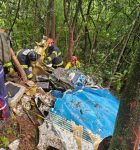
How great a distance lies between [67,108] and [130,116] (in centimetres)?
275

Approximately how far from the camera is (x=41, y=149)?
4.77m

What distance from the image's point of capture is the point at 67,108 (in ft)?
16.6

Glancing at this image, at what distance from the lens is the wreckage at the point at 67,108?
4816 mm

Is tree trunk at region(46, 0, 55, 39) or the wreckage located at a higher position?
tree trunk at region(46, 0, 55, 39)

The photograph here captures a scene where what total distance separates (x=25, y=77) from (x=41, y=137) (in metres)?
1.48

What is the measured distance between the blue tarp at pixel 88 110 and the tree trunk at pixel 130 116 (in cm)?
245

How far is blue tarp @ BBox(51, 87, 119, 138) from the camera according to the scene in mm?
4941

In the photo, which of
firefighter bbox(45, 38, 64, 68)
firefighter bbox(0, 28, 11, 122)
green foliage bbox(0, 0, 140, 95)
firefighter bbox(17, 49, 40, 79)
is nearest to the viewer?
firefighter bbox(0, 28, 11, 122)

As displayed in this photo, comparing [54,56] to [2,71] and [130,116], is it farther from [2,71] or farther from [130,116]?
[130,116]

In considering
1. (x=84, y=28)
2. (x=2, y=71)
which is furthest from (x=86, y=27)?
(x=2, y=71)

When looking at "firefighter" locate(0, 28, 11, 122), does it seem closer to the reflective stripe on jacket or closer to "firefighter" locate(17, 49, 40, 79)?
"firefighter" locate(17, 49, 40, 79)

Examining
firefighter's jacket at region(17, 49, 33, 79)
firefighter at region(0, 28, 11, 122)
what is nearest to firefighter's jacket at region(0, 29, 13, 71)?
firefighter at region(0, 28, 11, 122)

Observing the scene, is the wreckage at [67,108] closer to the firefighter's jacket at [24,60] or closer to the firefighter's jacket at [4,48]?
the firefighter's jacket at [24,60]

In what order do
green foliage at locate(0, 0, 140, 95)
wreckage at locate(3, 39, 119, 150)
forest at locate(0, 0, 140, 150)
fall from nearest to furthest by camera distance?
1. wreckage at locate(3, 39, 119, 150)
2. forest at locate(0, 0, 140, 150)
3. green foliage at locate(0, 0, 140, 95)
